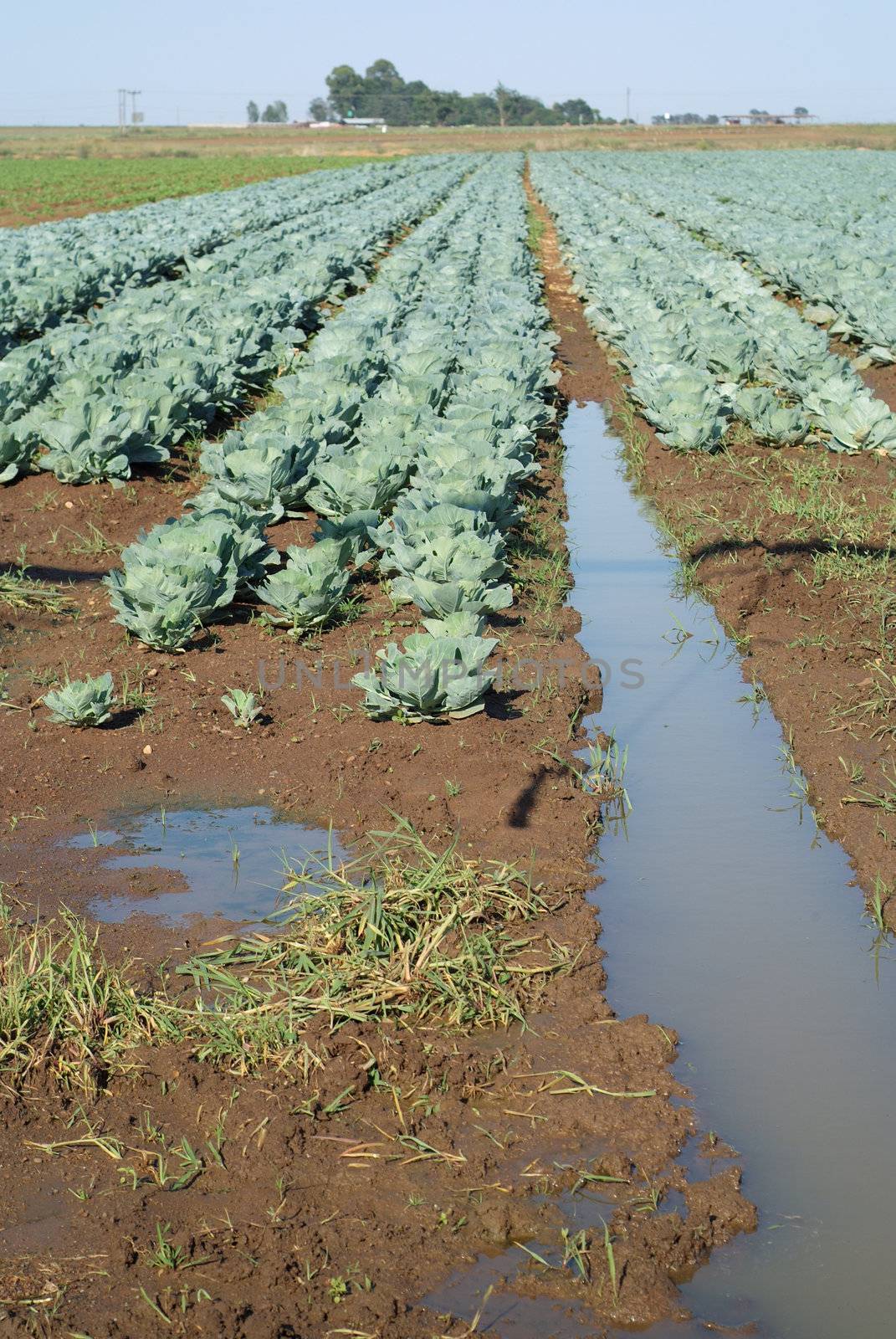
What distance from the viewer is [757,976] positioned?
12.1 ft

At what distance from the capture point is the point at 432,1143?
9.76 feet

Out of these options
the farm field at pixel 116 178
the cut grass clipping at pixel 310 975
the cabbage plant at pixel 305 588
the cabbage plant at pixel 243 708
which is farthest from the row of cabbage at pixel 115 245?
the cut grass clipping at pixel 310 975

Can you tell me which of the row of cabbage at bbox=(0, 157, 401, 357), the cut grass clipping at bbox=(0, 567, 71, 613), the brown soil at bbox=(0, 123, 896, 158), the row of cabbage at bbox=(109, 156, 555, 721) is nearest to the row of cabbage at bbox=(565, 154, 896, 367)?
the row of cabbage at bbox=(109, 156, 555, 721)

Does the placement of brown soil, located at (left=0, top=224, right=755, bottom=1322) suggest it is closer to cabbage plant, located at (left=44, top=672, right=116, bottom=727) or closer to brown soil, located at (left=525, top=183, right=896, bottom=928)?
cabbage plant, located at (left=44, top=672, right=116, bottom=727)

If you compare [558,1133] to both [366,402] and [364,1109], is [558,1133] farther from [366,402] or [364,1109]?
[366,402]

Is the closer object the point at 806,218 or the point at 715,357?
the point at 715,357

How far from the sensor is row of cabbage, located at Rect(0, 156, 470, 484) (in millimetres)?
8289

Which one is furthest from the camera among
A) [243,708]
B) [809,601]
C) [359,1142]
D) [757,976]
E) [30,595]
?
[30,595]

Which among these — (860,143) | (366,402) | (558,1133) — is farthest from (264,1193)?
(860,143)

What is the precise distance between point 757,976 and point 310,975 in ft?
4.08

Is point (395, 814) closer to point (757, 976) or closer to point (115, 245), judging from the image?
point (757, 976)

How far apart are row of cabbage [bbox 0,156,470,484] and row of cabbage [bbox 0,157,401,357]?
74cm

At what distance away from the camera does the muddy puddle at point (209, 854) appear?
400cm

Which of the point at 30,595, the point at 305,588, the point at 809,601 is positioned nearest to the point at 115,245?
the point at 30,595
